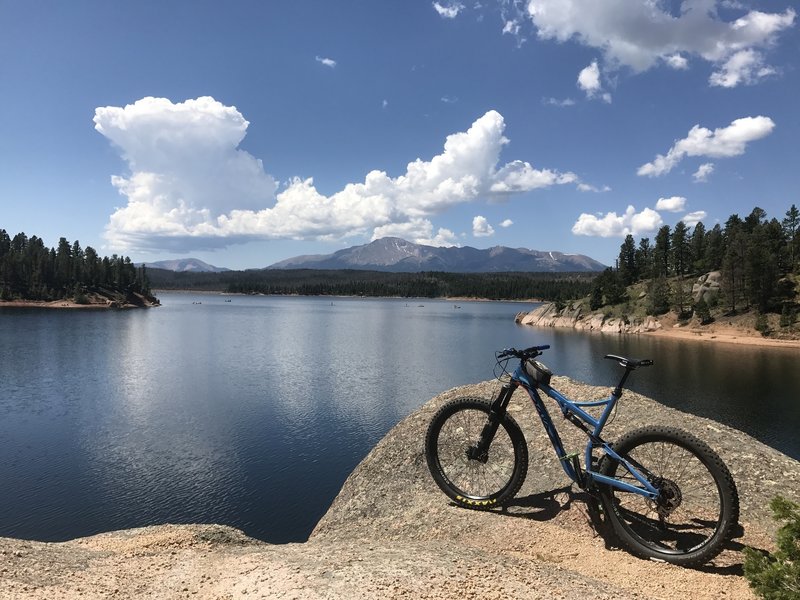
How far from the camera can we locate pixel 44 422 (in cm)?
3228

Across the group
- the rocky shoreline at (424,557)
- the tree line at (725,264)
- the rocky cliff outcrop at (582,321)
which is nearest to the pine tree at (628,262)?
the tree line at (725,264)

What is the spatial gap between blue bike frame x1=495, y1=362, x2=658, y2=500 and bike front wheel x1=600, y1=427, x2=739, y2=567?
0.40 feet

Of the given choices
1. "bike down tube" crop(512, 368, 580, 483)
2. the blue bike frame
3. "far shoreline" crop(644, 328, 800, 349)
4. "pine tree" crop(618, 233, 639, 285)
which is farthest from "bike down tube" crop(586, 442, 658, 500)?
"pine tree" crop(618, 233, 639, 285)

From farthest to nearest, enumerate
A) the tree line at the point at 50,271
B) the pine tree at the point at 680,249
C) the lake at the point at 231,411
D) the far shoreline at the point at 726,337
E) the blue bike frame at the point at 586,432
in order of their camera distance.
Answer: the tree line at the point at 50,271 < the pine tree at the point at 680,249 < the far shoreline at the point at 726,337 < the lake at the point at 231,411 < the blue bike frame at the point at 586,432

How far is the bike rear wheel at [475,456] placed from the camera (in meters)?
8.51

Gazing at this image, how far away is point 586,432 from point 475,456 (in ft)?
7.03

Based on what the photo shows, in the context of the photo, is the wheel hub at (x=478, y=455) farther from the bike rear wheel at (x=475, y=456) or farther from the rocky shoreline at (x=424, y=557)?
the rocky shoreline at (x=424, y=557)

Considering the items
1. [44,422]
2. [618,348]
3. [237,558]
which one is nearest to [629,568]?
[237,558]

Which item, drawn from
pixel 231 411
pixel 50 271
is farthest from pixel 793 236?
pixel 50 271

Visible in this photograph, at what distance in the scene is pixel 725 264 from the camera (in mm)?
98750

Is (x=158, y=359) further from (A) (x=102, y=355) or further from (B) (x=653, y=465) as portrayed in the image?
(B) (x=653, y=465)

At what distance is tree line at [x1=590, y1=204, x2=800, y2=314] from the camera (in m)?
92.0

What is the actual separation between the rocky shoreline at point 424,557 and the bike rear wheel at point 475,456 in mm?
405

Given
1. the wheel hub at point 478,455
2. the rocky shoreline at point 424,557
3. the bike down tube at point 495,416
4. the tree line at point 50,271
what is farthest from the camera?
the tree line at point 50,271
